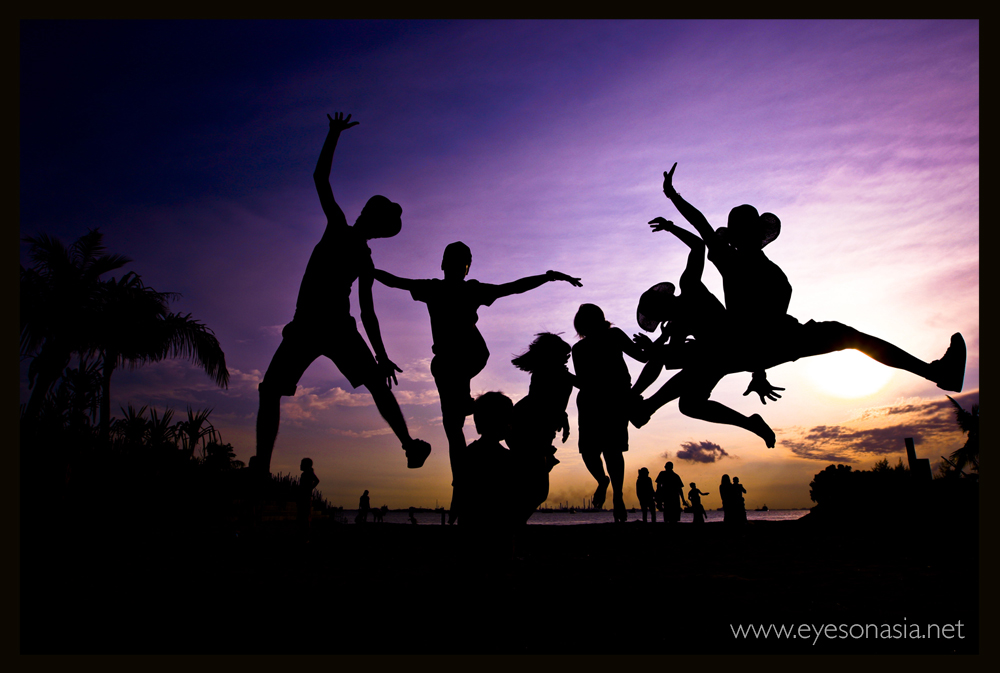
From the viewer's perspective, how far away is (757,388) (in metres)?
5.02

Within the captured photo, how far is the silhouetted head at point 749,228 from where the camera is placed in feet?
15.6

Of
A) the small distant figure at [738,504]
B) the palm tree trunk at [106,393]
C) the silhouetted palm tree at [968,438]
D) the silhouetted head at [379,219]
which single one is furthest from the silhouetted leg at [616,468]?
the silhouetted palm tree at [968,438]

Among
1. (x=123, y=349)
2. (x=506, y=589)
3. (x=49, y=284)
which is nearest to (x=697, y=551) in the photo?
(x=506, y=589)

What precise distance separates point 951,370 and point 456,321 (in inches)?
170

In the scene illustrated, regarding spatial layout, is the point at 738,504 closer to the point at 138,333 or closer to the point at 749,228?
the point at 749,228

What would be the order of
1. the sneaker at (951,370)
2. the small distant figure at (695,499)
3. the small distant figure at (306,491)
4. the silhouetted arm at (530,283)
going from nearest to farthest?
the sneaker at (951,370), the silhouetted arm at (530,283), the small distant figure at (306,491), the small distant figure at (695,499)

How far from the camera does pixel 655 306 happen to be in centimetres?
567

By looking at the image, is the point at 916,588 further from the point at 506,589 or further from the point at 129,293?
the point at 129,293

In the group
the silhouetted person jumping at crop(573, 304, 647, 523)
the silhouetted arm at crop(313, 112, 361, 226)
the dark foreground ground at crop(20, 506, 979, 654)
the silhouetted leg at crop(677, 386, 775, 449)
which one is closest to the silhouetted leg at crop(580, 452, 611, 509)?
the silhouetted person jumping at crop(573, 304, 647, 523)

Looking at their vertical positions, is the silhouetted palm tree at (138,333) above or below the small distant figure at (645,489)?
above

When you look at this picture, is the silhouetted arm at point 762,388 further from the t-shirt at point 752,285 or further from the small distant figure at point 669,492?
the small distant figure at point 669,492

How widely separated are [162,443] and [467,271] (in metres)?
11.1

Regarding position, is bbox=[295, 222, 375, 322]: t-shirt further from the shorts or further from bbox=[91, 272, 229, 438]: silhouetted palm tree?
bbox=[91, 272, 229, 438]: silhouetted palm tree

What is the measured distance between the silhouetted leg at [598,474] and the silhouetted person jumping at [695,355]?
2.64 ft
